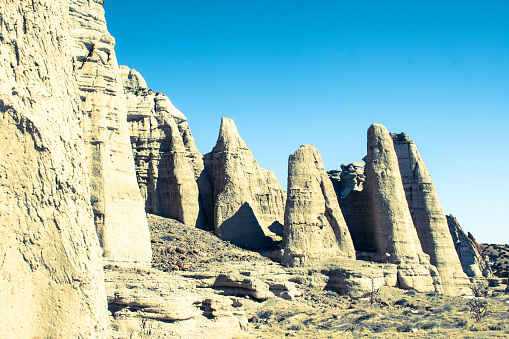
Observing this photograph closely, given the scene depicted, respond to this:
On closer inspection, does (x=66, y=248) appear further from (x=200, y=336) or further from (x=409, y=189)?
(x=409, y=189)

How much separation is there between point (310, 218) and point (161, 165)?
9413 mm

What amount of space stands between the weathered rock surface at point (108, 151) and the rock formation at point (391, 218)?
44.0ft

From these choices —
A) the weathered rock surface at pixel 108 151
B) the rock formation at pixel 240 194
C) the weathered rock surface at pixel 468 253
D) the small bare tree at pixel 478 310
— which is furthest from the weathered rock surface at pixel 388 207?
the weathered rock surface at pixel 108 151

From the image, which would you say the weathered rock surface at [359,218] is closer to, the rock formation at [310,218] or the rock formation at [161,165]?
the rock formation at [310,218]

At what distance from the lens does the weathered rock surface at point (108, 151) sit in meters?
23.2

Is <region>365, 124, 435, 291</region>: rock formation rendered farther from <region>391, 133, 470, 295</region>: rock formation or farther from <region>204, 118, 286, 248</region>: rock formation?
<region>204, 118, 286, 248</region>: rock formation

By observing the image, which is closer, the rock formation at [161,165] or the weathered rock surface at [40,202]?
the weathered rock surface at [40,202]

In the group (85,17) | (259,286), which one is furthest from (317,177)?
(85,17)

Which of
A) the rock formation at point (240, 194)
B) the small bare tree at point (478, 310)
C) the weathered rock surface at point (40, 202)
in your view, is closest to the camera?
the weathered rock surface at point (40, 202)

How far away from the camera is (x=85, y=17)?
27.2 meters

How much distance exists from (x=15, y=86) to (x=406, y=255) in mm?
27410

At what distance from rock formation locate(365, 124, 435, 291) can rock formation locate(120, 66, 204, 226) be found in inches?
398

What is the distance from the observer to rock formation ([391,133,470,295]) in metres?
34.8

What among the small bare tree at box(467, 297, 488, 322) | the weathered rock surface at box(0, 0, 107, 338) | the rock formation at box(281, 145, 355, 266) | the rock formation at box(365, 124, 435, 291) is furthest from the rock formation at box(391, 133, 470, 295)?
the weathered rock surface at box(0, 0, 107, 338)
